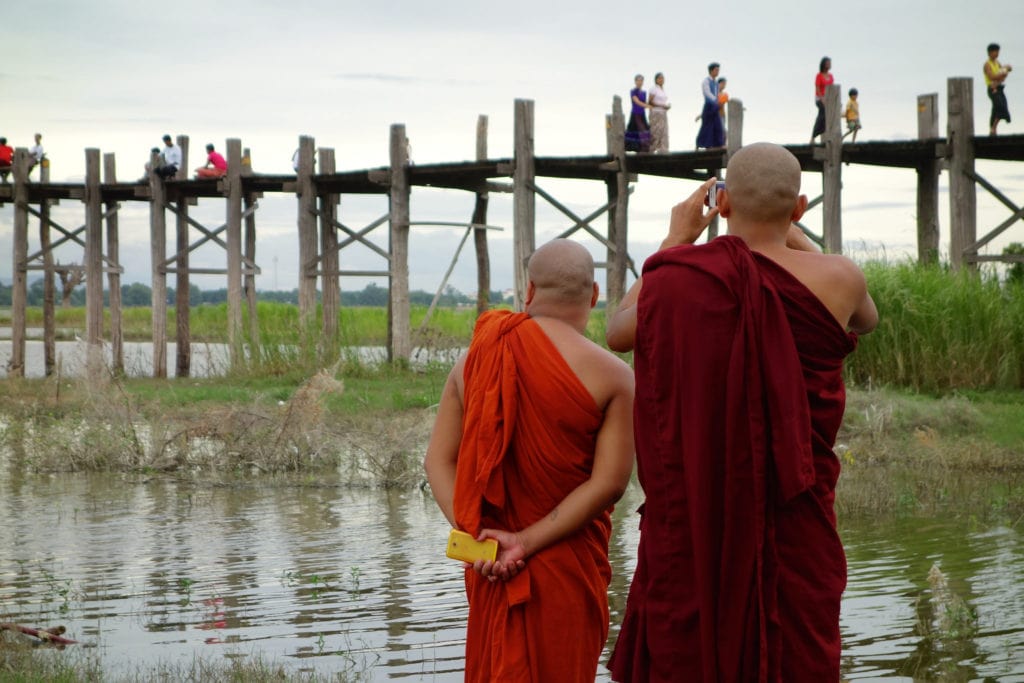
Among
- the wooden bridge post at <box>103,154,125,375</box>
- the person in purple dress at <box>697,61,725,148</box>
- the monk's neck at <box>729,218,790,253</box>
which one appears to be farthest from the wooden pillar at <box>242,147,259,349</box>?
the monk's neck at <box>729,218,790,253</box>

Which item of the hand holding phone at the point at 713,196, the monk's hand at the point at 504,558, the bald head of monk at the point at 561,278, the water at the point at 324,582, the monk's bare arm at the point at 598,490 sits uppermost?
the hand holding phone at the point at 713,196

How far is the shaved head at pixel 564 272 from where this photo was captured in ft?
11.7

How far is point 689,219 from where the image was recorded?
11.3 ft

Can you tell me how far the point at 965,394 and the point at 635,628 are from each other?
11.2 meters

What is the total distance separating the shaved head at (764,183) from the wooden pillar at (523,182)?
1304 cm

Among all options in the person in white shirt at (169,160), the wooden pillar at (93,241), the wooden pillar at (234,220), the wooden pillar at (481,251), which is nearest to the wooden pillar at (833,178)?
the wooden pillar at (481,251)

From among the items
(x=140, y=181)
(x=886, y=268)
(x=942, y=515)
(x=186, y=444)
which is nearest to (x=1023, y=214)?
(x=886, y=268)

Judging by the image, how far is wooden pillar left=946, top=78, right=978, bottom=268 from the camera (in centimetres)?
1422

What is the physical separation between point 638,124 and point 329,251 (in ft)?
17.6

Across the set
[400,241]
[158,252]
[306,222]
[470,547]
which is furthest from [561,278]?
[158,252]

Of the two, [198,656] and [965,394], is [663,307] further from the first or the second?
[965,394]

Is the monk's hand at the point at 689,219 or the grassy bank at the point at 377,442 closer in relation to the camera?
the monk's hand at the point at 689,219

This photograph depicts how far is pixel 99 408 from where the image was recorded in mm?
12070

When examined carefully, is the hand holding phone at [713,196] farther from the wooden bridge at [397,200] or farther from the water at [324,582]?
the wooden bridge at [397,200]
